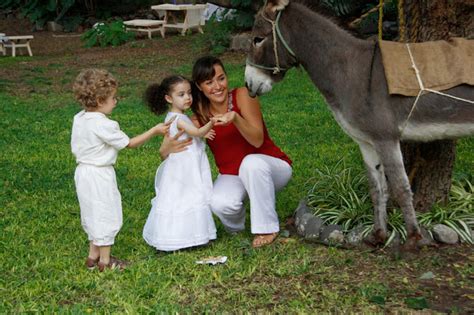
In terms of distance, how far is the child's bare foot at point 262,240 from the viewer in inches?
212

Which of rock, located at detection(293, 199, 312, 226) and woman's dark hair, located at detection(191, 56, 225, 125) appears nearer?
woman's dark hair, located at detection(191, 56, 225, 125)

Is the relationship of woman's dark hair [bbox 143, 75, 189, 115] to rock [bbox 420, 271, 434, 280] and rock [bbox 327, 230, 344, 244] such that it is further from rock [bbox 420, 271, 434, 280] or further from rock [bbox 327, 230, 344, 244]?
rock [bbox 420, 271, 434, 280]

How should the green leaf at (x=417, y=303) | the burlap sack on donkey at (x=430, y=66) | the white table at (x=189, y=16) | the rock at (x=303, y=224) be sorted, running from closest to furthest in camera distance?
the green leaf at (x=417, y=303), the burlap sack on donkey at (x=430, y=66), the rock at (x=303, y=224), the white table at (x=189, y=16)

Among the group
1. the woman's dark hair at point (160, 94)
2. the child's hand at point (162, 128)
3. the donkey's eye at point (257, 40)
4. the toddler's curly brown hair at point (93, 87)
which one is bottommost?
the child's hand at point (162, 128)

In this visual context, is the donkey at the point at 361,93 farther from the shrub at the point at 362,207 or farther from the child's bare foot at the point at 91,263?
the child's bare foot at the point at 91,263

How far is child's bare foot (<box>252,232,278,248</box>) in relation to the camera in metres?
5.39

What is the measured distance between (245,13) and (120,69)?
2.92 m

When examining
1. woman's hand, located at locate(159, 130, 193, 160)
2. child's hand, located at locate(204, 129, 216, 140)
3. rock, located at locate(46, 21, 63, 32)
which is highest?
child's hand, located at locate(204, 129, 216, 140)

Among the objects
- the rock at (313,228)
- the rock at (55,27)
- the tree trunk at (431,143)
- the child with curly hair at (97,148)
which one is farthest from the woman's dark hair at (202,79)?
the rock at (55,27)

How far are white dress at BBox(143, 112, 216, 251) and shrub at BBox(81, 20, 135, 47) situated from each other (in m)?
13.2

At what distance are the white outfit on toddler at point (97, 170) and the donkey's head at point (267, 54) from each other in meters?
0.94

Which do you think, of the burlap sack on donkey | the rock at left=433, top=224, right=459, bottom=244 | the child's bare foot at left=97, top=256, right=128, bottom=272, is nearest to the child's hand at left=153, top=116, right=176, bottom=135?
the child's bare foot at left=97, top=256, right=128, bottom=272

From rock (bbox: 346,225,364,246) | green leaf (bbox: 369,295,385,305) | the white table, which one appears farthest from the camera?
the white table

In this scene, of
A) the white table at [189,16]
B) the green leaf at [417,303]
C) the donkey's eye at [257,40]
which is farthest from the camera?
the white table at [189,16]
